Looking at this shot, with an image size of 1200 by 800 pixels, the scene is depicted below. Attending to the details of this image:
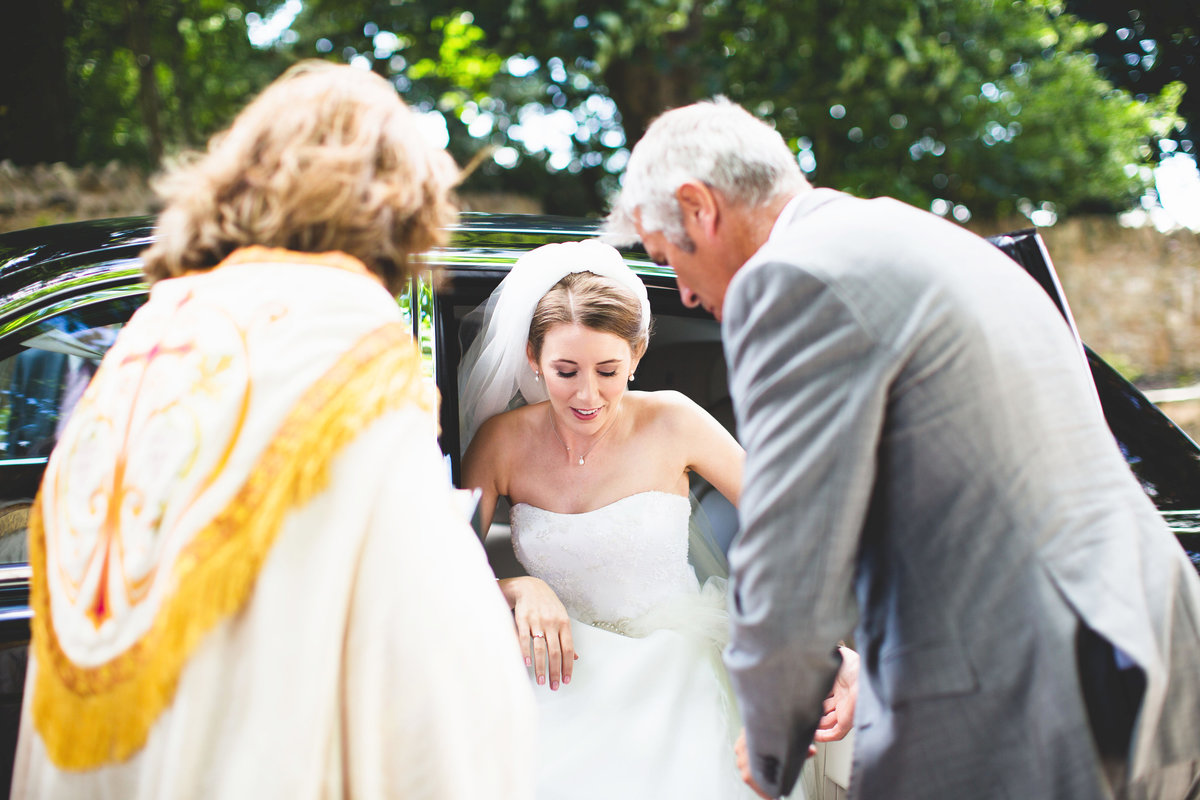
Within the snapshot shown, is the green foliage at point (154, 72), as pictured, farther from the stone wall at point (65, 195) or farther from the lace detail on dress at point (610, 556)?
the lace detail on dress at point (610, 556)

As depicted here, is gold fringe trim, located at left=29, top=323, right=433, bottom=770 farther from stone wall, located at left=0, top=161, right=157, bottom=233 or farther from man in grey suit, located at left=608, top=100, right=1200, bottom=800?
stone wall, located at left=0, top=161, right=157, bottom=233

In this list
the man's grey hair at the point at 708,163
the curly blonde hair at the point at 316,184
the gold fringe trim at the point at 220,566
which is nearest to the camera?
the gold fringe trim at the point at 220,566

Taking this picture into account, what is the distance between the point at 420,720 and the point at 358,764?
0.09 m

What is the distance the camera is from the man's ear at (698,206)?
4.93ft

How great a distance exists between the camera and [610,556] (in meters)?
2.35

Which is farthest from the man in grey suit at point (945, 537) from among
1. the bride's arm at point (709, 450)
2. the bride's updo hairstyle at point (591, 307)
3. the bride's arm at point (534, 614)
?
the bride's arm at point (709, 450)

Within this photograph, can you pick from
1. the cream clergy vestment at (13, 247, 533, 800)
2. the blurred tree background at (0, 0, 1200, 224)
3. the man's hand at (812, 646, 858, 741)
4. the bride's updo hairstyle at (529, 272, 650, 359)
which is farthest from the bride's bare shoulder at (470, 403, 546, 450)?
the blurred tree background at (0, 0, 1200, 224)

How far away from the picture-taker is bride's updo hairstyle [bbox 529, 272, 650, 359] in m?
2.29

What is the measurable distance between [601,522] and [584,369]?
16.6 inches

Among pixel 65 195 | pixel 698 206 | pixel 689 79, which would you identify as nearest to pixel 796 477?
pixel 698 206

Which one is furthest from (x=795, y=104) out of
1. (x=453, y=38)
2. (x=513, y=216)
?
(x=513, y=216)

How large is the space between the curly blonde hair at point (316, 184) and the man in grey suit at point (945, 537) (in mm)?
502

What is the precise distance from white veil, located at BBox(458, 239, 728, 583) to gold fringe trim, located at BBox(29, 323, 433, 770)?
1.18 meters

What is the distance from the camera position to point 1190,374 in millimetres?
10125
